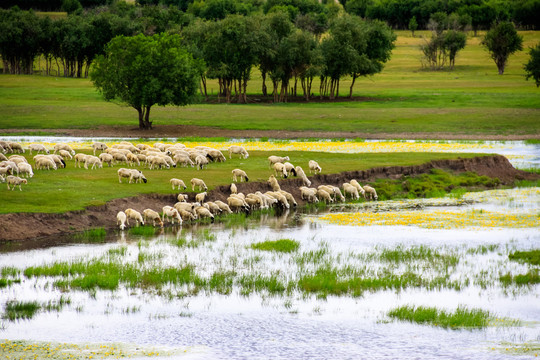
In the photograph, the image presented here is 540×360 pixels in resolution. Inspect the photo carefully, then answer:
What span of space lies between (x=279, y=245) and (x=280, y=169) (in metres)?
12.2

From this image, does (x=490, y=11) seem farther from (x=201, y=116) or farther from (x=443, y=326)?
(x=443, y=326)

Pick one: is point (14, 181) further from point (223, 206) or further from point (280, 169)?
point (280, 169)

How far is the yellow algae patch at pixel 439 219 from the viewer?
30.7m

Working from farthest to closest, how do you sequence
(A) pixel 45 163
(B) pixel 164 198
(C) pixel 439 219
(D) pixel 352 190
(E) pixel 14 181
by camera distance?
(A) pixel 45 163, (D) pixel 352 190, (B) pixel 164 198, (C) pixel 439 219, (E) pixel 14 181

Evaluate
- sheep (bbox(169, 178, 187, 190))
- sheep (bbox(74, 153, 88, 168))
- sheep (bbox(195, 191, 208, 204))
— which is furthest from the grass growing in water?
sheep (bbox(74, 153, 88, 168))

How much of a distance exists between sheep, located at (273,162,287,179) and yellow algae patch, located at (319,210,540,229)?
18.6ft

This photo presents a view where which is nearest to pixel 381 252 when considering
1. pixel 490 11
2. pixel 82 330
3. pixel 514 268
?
pixel 514 268

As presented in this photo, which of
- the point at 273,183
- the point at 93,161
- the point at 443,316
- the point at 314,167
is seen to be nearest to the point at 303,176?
the point at 314,167

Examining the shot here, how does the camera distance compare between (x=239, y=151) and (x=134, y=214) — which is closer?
(x=134, y=214)

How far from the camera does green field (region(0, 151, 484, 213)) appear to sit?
30203mm

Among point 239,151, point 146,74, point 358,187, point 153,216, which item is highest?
point 146,74

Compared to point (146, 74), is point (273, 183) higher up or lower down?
lower down

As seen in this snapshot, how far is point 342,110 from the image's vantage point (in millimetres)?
87875

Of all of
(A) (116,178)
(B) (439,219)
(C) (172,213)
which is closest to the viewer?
(C) (172,213)
